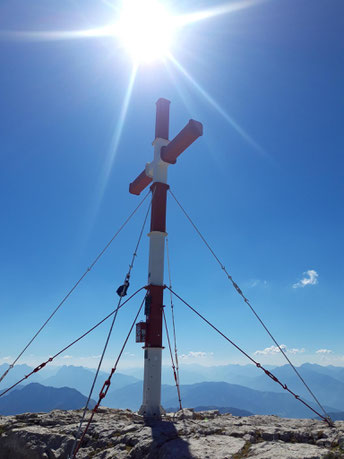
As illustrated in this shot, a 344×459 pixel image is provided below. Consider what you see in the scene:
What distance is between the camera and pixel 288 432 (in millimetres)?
13828

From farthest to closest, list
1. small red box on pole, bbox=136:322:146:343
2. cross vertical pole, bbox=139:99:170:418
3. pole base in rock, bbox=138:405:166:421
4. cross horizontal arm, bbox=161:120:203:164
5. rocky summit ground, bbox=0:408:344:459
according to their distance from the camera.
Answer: cross horizontal arm, bbox=161:120:203:164, small red box on pole, bbox=136:322:146:343, cross vertical pole, bbox=139:99:170:418, pole base in rock, bbox=138:405:166:421, rocky summit ground, bbox=0:408:344:459

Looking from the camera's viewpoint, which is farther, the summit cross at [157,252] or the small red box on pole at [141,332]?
the small red box on pole at [141,332]

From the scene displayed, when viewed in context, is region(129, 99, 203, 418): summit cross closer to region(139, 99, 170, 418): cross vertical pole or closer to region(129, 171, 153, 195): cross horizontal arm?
region(139, 99, 170, 418): cross vertical pole

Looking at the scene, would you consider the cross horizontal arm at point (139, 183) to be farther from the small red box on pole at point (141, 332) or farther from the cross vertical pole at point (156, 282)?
the small red box on pole at point (141, 332)

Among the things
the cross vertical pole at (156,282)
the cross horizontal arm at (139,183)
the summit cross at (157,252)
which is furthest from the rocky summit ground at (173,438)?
the cross horizontal arm at (139,183)

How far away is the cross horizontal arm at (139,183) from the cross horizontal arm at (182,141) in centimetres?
404

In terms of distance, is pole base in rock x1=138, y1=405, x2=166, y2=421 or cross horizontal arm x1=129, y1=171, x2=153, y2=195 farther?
cross horizontal arm x1=129, y1=171, x2=153, y2=195

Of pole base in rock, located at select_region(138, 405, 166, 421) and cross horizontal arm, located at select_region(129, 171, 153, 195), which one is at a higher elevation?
cross horizontal arm, located at select_region(129, 171, 153, 195)

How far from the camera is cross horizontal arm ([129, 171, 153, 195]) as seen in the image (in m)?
27.1

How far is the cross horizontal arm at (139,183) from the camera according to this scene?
27.1m

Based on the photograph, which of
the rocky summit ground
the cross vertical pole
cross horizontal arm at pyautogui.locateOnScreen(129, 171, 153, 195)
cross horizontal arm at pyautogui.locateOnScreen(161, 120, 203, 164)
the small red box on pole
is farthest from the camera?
cross horizontal arm at pyautogui.locateOnScreen(129, 171, 153, 195)

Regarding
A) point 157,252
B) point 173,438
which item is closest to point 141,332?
point 157,252

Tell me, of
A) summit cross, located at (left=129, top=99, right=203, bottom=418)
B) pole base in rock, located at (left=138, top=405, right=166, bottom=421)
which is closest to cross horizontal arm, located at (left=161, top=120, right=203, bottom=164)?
summit cross, located at (left=129, top=99, right=203, bottom=418)

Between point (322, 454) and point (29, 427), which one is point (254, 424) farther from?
point (29, 427)
